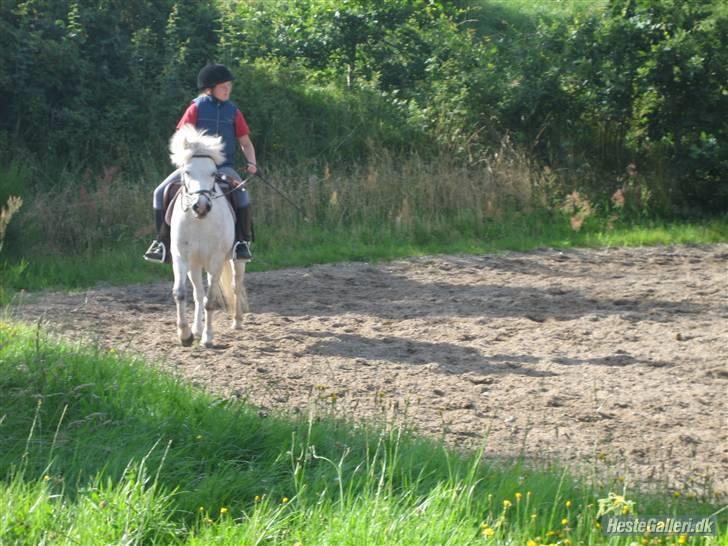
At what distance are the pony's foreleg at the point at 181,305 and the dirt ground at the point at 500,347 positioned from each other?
0.11m

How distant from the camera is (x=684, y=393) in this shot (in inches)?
339

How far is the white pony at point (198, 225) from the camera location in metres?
9.82

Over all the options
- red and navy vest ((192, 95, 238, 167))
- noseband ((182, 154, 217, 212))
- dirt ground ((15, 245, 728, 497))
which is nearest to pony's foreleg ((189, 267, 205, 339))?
dirt ground ((15, 245, 728, 497))

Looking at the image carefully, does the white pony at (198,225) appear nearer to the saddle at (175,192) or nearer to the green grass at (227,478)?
the saddle at (175,192)

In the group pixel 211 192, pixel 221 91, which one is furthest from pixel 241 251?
pixel 221 91

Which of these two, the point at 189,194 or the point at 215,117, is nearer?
the point at 189,194

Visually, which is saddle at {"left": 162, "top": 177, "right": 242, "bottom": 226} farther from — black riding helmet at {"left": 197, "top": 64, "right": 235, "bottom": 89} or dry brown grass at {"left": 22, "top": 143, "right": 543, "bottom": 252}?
dry brown grass at {"left": 22, "top": 143, "right": 543, "bottom": 252}

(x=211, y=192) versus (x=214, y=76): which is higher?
(x=214, y=76)

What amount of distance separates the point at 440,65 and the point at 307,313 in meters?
9.10

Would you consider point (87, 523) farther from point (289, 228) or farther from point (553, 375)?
point (289, 228)

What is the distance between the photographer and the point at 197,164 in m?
9.82

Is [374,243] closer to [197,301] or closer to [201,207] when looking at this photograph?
[197,301]

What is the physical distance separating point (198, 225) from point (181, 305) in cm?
78

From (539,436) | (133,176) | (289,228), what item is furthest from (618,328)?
(133,176)
